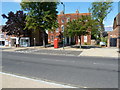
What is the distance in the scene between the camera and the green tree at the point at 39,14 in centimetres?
2614

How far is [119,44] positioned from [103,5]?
16.5 m

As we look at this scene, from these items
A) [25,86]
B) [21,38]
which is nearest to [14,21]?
[21,38]

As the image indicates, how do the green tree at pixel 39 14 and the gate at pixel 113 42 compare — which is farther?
the gate at pixel 113 42

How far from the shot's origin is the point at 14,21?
1211 inches

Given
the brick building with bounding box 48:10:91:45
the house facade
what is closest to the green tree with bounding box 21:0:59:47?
the house facade

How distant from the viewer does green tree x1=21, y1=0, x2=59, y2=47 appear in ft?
85.8

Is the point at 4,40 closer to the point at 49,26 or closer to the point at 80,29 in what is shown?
the point at 49,26

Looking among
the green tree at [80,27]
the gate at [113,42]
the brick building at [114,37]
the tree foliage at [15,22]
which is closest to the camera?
the green tree at [80,27]

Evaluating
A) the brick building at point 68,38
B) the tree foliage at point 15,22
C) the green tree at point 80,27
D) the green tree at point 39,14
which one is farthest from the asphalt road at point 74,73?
the brick building at point 68,38

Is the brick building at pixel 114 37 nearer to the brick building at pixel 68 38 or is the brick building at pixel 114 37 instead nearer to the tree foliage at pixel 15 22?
the brick building at pixel 68 38

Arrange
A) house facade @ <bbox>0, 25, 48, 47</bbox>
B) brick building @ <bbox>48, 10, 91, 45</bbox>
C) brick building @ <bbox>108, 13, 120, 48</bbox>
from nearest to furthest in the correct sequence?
brick building @ <bbox>108, 13, 120, 48</bbox> < house facade @ <bbox>0, 25, 48, 47</bbox> < brick building @ <bbox>48, 10, 91, 45</bbox>

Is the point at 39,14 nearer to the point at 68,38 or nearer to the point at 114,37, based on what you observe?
the point at 68,38

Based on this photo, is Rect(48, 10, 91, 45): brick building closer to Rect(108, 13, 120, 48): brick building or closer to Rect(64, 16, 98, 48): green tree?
Rect(108, 13, 120, 48): brick building

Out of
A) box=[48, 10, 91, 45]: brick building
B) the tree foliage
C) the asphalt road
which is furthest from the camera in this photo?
box=[48, 10, 91, 45]: brick building
